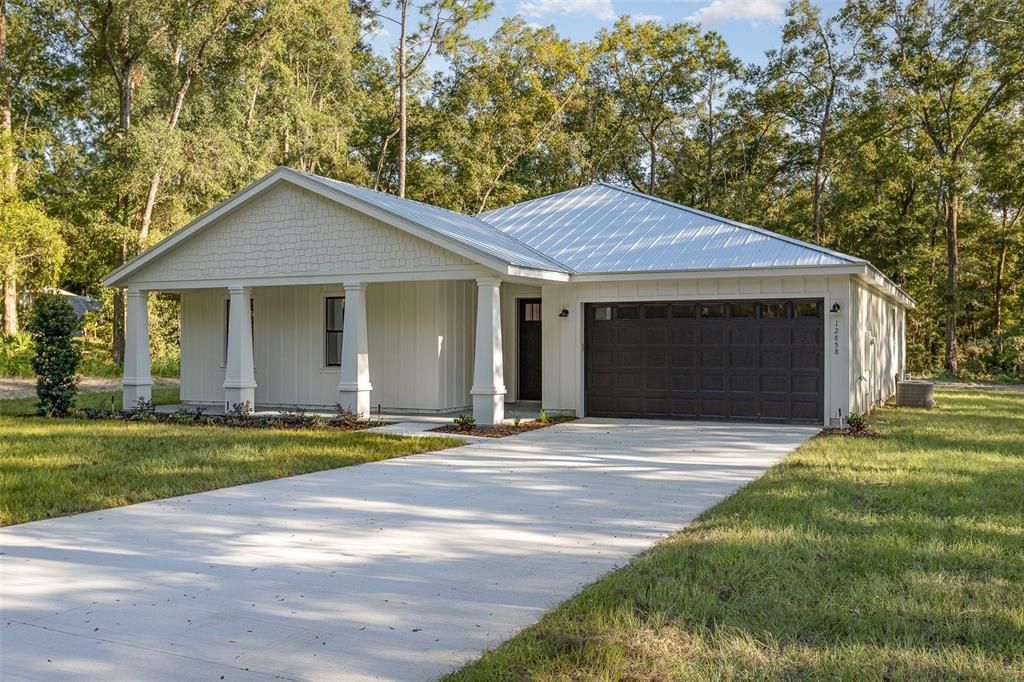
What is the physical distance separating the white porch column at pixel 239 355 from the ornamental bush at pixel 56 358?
2.72 meters

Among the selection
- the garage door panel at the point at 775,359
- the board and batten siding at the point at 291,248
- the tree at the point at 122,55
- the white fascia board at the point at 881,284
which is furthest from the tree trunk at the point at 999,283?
the tree at the point at 122,55

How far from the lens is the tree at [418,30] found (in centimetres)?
2975

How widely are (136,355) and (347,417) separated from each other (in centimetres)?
516

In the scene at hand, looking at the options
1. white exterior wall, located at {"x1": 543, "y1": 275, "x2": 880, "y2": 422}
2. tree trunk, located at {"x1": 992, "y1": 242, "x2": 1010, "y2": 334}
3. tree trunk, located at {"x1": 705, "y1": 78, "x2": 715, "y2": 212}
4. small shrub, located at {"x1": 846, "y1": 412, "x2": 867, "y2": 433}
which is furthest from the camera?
tree trunk, located at {"x1": 992, "y1": 242, "x2": 1010, "y2": 334}

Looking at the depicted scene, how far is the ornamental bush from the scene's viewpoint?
566 inches

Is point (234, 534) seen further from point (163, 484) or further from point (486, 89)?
point (486, 89)

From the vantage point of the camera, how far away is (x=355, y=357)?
1395cm

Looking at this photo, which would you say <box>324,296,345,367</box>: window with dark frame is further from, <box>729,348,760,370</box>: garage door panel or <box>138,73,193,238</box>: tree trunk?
<box>138,73,193,238</box>: tree trunk

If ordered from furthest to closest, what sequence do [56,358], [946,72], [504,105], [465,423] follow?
[504,105] < [946,72] < [56,358] < [465,423]

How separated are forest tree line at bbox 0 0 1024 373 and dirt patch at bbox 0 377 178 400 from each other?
3.15m

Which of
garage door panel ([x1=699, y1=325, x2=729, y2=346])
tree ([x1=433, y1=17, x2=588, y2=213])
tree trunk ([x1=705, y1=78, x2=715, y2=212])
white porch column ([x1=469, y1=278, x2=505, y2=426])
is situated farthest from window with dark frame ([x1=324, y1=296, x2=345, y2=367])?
tree trunk ([x1=705, y1=78, x2=715, y2=212])

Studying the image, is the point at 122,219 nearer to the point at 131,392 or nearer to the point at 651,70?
the point at 131,392

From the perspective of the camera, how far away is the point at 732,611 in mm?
4277

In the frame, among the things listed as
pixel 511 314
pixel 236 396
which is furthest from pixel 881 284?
pixel 236 396
